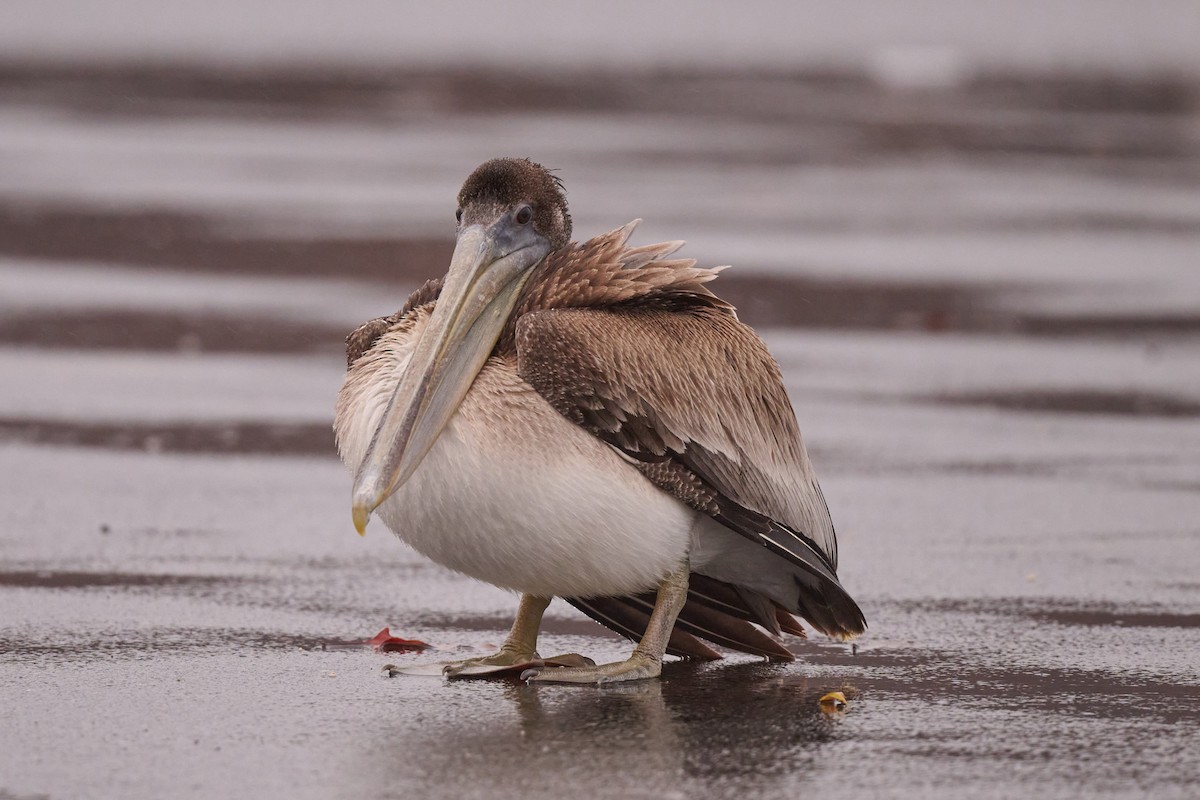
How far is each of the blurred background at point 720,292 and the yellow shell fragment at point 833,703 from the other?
0.30 feet

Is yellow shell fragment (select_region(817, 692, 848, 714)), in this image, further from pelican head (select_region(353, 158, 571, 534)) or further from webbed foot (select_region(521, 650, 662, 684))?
pelican head (select_region(353, 158, 571, 534))

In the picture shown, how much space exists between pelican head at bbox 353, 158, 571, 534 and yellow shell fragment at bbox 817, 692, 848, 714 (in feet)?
3.56

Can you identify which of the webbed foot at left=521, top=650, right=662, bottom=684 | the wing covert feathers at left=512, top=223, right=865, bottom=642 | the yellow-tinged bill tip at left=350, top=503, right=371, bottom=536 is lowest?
the webbed foot at left=521, top=650, right=662, bottom=684

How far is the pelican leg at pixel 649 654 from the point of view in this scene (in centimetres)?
526

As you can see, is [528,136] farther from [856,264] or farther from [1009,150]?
[856,264]

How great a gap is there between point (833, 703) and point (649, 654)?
480 millimetres

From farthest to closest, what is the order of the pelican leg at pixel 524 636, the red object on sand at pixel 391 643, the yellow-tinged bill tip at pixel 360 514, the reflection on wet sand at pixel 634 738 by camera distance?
the red object on sand at pixel 391 643, the pelican leg at pixel 524 636, the yellow-tinged bill tip at pixel 360 514, the reflection on wet sand at pixel 634 738

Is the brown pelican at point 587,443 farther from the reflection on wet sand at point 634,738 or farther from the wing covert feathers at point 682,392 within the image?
the reflection on wet sand at point 634,738

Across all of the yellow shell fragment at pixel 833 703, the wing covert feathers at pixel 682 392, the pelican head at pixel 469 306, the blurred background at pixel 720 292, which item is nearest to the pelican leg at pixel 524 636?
the blurred background at pixel 720 292

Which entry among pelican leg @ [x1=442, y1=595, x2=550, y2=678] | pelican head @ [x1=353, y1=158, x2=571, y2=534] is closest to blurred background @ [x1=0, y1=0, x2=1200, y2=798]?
pelican leg @ [x1=442, y1=595, x2=550, y2=678]

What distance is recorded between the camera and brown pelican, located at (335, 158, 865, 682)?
505cm

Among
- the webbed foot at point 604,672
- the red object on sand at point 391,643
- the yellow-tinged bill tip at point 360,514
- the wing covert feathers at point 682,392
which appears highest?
the wing covert feathers at point 682,392

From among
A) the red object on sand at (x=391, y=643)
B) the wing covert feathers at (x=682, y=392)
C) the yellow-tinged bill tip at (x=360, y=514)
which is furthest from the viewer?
the red object on sand at (x=391, y=643)

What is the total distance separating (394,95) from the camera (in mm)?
23688
